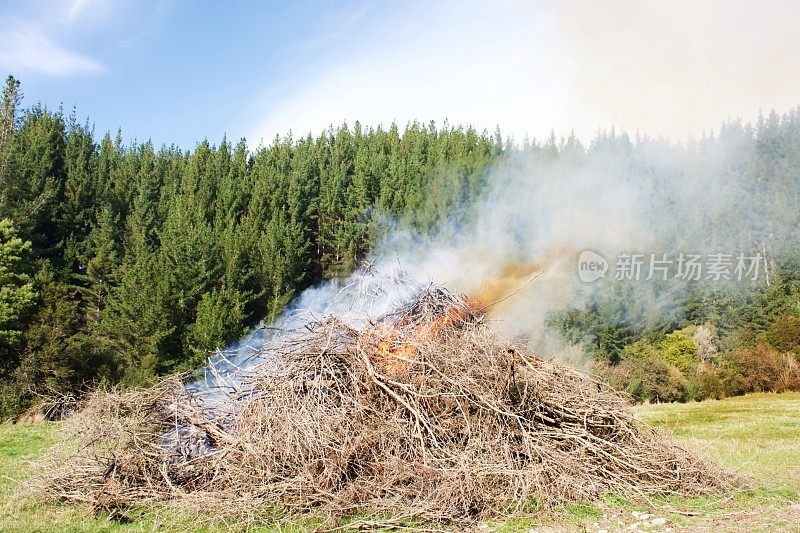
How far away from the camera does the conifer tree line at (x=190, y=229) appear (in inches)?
963

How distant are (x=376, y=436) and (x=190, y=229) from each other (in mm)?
38183

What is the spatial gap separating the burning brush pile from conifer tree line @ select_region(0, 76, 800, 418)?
1402cm

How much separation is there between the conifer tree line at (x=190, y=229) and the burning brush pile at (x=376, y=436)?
14.0 meters

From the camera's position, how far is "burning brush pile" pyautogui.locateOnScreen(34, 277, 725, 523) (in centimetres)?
733

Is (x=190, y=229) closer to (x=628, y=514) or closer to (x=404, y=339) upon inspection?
(x=404, y=339)

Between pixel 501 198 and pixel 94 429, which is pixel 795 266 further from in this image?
pixel 94 429

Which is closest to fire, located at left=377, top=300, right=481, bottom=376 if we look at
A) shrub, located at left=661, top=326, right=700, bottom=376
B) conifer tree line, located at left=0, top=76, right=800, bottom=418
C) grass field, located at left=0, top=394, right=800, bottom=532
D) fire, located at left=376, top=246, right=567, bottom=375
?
fire, located at left=376, top=246, right=567, bottom=375

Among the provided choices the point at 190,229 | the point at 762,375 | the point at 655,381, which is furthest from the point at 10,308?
the point at 762,375

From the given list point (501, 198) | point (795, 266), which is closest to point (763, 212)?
point (795, 266)

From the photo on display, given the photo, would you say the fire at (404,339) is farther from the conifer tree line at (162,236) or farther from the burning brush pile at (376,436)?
the conifer tree line at (162,236)

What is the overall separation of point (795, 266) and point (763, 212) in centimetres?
516

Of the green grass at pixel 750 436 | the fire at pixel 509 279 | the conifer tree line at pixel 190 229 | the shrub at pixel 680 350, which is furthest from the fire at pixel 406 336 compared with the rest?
the shrub at pixel 680 350

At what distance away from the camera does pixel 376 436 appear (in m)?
7.88

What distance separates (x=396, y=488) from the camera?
288 inches
